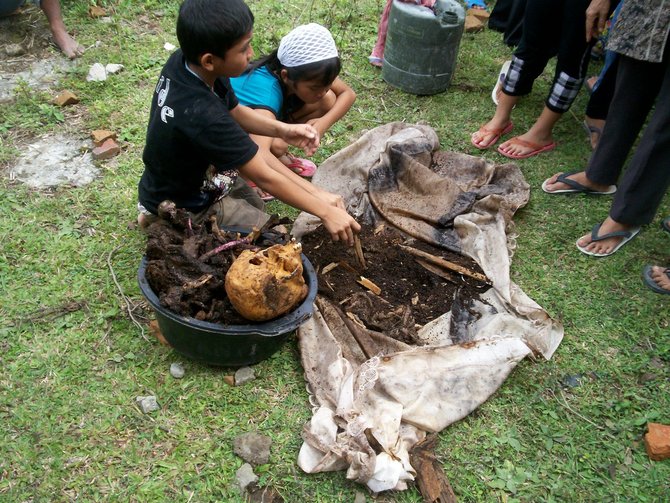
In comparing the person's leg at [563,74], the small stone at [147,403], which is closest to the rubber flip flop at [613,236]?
the person's leg at [563,74]

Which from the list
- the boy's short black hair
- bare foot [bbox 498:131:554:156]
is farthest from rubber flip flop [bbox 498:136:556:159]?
the boy's short black hair

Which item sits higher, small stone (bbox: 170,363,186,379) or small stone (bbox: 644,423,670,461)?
small stone (bbox: 644,423,670,461)

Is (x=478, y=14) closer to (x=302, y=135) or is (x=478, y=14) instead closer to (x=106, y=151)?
(x=302, y=135)

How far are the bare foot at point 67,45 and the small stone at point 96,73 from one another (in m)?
0.26

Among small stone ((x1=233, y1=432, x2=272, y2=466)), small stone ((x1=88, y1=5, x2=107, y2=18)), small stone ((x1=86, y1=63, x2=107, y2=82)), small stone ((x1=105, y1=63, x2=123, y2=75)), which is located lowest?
small stone ((x1=233, y1=432, x2=272, y2=466))

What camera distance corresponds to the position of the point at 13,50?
4574mm

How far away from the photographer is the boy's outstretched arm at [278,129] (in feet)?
9.32

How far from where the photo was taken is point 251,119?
299 cm

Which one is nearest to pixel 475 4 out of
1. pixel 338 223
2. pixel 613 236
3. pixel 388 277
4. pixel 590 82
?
pixel 590 82

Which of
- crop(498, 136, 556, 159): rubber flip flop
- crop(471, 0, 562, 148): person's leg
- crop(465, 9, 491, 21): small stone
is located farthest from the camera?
crop(465, 9, 491, 21): small stone

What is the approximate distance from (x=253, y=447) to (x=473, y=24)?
15.2 ft

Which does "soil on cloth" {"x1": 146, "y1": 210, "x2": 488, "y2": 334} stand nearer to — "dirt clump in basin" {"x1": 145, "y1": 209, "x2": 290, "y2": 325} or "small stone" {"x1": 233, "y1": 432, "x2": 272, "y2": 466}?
"dirt clump in basin" {"x1": 145, "y1": 209, "x2": 290, "y2": 325}

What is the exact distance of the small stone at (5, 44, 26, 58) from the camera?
457 centimetres

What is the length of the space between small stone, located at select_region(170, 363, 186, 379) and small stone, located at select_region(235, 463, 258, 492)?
→ 21.1 inches
